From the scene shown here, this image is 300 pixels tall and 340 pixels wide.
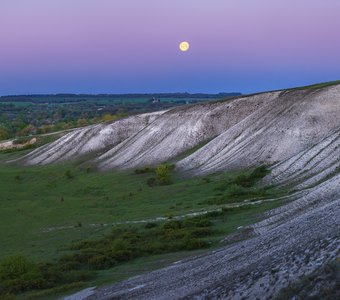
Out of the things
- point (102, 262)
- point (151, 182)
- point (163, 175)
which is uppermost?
point (163, 175)

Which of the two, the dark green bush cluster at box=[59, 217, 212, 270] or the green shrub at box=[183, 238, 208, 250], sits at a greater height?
the green shrub at box=[183, 238, 208, 250]

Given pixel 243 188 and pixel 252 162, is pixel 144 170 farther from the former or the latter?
pixel 243 188

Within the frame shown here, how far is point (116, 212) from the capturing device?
127 feet

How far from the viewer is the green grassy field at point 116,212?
26272 millimetres

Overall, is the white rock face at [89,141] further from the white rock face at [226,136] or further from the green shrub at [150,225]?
the green shrub at [150,225]

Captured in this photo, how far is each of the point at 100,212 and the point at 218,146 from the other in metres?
20.9

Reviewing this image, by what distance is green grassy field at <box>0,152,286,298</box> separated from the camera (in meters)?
26.3

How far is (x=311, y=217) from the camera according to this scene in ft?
65.9

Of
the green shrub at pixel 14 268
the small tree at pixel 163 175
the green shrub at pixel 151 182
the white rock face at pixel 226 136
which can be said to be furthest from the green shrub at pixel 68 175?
the green shrub at pixel 14 268

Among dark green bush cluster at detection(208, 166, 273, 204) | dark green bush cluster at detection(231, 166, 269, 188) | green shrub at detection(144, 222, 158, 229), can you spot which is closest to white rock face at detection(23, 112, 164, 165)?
dark green bush cluster at detection(208, 166, 273, 204)

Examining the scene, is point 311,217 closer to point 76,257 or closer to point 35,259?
point 76,257

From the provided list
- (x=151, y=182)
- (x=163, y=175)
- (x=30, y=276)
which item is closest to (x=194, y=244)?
(x=30, y=276)

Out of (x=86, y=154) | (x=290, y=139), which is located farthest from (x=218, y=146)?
(x=86, y=154)

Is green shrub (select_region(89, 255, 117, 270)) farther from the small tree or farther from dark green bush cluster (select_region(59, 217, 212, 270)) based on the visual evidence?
the small tree
